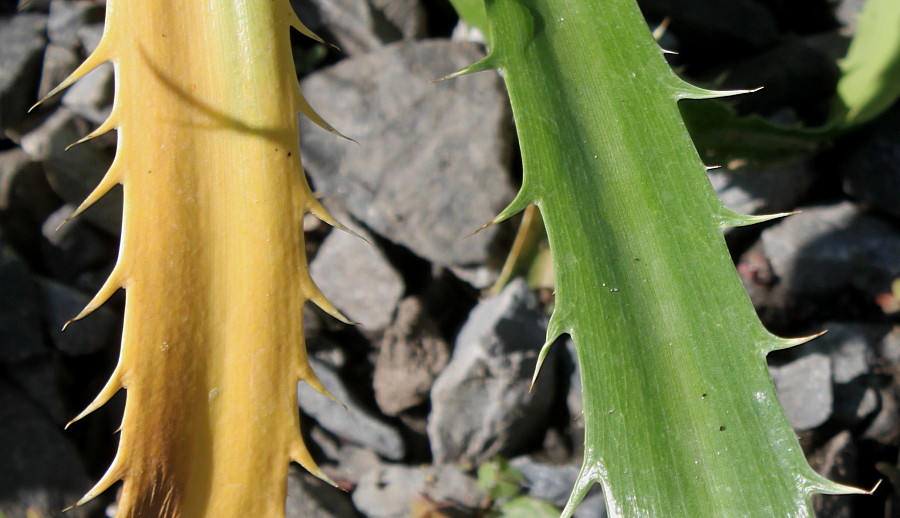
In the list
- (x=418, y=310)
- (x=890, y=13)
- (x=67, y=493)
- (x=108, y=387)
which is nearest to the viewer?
(x=108, y=387)

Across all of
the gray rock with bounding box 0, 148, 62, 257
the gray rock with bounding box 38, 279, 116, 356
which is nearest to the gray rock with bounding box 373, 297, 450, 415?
the gray rock with bounding box 38, 279, 116, 356

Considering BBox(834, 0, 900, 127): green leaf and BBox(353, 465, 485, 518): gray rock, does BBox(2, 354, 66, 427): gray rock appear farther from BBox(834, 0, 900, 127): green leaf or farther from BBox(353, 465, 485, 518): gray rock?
BBox(834, 0, 900, 127): green leaf

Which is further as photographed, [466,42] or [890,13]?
[466,42]

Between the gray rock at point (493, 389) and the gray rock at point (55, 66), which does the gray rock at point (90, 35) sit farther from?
the gray rock at point (493, 389)

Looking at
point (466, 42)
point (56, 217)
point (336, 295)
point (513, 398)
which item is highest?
point (466, 42)

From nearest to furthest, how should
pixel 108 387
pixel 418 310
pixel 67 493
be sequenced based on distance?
pixel 108 387 → pixel 67 493 → pixel 418 310

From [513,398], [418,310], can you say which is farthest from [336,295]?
[513,398]

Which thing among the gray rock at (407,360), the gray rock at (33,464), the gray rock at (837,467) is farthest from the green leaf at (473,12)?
the gray rock at (33,464)

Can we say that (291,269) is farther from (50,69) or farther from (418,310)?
(50,69)
